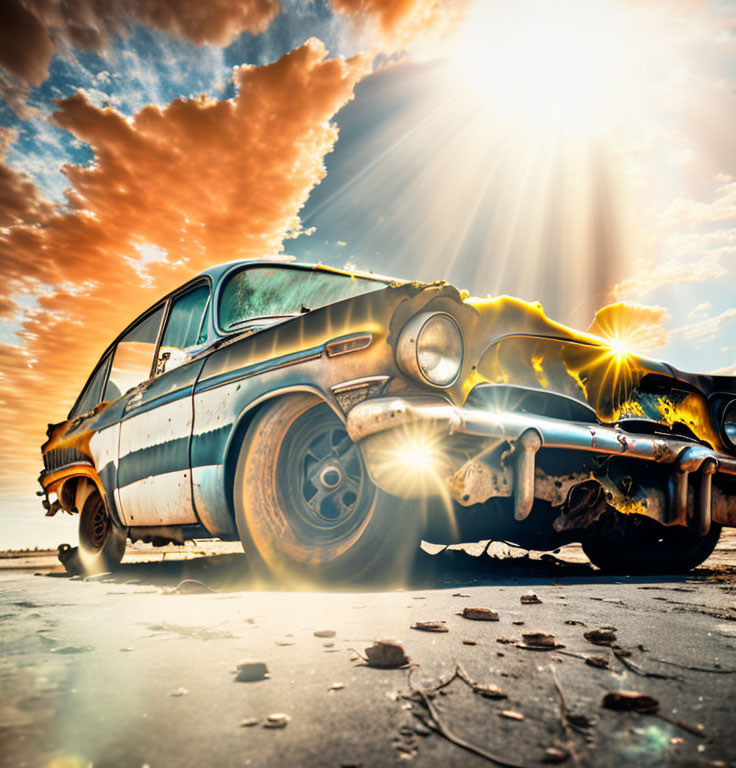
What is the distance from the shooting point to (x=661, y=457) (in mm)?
2879

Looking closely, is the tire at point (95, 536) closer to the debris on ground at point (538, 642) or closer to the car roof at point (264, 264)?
the car roof at point (264, 264)

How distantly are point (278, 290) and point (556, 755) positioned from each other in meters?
2.87

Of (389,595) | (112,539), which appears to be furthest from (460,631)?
(112,539)

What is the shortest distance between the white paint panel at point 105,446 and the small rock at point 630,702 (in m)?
3.47

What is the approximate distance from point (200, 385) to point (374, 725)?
2346 millimetres

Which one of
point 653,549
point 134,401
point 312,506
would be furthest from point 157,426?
point 653,549

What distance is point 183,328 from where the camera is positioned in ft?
12.5

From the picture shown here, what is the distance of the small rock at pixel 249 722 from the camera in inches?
39.8

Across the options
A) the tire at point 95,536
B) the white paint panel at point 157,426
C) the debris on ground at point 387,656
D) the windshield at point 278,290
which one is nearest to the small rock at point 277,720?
the debris on ground at point 387,656

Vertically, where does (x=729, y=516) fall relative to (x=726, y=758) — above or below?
above

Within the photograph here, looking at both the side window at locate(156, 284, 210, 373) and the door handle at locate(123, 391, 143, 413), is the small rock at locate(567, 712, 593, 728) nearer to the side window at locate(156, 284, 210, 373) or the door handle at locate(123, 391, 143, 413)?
the side window at locate(156, 284, 210, 373)

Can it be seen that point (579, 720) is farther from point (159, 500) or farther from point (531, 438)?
point (159, 500)

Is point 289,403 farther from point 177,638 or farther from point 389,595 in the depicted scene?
point 177,638

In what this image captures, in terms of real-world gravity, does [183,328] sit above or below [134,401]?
above
